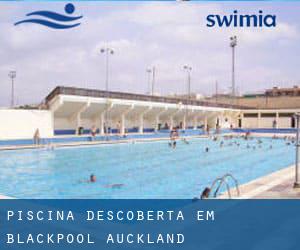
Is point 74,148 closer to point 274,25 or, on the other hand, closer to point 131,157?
point 131,157

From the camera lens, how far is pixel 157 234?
4.89 metres

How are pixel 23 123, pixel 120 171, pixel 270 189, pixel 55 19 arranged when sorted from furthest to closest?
pixel 23 123 < pixel 55 19 < pixel 120 171 < pixel 270 189

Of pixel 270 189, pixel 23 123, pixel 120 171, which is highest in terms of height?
pixel 23 123

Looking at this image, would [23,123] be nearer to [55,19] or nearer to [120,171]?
[55,19]

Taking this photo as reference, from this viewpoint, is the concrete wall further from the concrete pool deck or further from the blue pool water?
the concrete pool deck

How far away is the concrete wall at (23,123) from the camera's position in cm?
2284

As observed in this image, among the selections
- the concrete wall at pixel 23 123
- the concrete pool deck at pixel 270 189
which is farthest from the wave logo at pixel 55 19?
the concrete pool deck at pixel 270 189

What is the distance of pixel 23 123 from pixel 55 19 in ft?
25.3

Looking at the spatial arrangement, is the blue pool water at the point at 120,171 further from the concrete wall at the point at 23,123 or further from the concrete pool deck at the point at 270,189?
the concrete wall at the point at 23,123

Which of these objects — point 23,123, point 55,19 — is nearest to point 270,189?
point 55,19

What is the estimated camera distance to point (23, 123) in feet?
77.9

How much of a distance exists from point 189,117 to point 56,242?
1506 inches

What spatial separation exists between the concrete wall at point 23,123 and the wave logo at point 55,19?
604cm

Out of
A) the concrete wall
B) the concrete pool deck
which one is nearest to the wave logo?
the concrete wall
